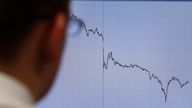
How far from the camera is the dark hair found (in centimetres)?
41

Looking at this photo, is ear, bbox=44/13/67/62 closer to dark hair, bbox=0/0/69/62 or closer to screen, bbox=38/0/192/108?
dark hair, bbox=0/0/69/62

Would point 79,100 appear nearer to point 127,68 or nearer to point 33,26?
point 127,68

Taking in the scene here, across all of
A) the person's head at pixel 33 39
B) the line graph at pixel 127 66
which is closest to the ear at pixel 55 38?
the person's head at pixel 33 39

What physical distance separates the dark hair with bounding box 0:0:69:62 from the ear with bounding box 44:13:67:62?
0.02m

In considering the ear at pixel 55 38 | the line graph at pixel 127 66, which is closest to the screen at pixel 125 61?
the line graph at pixel 127 66

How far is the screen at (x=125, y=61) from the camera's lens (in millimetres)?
1011

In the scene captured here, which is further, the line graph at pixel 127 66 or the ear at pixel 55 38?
the line graph at pixel 127 66

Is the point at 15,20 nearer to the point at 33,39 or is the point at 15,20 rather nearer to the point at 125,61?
the point at 33,39

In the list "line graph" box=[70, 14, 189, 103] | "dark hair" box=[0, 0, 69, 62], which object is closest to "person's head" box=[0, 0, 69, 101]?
"dark hair" box=[0, 0, 69, 62]

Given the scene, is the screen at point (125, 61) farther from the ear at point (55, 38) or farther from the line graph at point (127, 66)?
the ear at point (55, 38)

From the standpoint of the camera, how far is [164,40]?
40.8 inches

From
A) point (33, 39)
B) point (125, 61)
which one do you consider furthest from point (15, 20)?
point (125, 61)

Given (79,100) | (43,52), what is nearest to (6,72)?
(43,52)

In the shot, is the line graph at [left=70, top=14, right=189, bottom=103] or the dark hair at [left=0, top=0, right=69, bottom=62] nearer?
the dark hair at [left=0, top=0, right=69, bottom=62]
